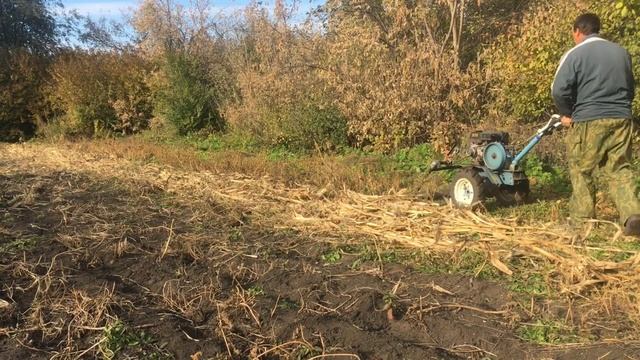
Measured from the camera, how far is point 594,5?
9.19 m

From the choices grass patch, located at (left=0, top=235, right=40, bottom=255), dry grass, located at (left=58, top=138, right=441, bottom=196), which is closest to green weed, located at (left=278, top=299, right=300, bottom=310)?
grass patch, located at (left=0, top=235, right=40, bottom=255)

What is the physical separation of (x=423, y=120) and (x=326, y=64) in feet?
8.39

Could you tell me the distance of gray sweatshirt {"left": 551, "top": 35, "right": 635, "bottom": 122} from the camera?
18.3 ft

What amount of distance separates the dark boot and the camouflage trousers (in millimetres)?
134

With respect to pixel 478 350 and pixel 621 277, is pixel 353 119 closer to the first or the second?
pixel 621 277

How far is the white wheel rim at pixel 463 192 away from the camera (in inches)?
266

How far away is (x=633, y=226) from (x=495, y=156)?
5.91 feet

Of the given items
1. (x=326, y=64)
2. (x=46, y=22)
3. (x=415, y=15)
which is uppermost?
(x=46, y=22)

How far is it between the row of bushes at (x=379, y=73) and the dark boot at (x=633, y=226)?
2.91m

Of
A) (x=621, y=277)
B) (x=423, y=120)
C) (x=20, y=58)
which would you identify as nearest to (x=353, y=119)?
(x=423, y=120)

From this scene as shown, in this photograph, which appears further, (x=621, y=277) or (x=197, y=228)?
(x=197, y=228)

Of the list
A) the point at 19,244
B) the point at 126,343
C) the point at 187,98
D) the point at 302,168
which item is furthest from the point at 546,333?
the point at 187,98

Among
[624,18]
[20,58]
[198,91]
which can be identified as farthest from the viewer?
[20,58]

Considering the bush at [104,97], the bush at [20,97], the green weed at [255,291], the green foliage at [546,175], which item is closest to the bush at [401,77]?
the green foliage at [546,175]
